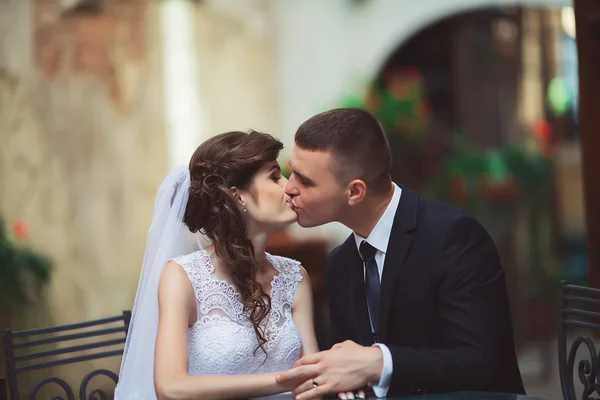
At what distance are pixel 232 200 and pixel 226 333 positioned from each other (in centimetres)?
42

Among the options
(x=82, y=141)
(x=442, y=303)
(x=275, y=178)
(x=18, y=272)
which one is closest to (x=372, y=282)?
(x=442, y=303)

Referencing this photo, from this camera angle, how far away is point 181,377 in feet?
8.84

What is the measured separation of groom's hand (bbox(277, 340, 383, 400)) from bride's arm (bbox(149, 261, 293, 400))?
0.11m

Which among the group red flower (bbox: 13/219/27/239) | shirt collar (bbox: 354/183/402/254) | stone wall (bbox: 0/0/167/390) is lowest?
shirt collar (bbox: 354/183/402/254)

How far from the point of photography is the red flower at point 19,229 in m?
6.61

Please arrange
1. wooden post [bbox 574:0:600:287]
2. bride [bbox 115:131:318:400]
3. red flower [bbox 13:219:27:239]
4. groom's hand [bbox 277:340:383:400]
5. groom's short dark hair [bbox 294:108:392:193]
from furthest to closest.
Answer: red flower [bbox 13:219:27:239] → wooden post [bbox 574:0:600:287] → bride [bbox 115:131:318:400] → groom's short dark hair [bbox 294:108:392:193] → groom's hand [bbox 277:340:383:400]

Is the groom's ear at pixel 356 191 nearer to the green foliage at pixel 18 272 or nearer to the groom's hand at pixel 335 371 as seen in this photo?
the groom's hand at pixel 335 371

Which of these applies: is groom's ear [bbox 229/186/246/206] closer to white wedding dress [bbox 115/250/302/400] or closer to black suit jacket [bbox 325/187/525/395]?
white wedding dress [bbox 115/250/302/400]

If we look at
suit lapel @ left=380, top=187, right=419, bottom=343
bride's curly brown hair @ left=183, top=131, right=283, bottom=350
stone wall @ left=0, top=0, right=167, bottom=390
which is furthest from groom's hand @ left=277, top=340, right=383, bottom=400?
→ stone wall @ left=0, top=0, right=167, bottom=390

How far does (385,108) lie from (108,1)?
2.27 m

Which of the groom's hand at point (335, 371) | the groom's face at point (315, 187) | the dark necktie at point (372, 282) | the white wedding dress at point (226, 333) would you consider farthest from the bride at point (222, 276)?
the groom's hand at point (335, 371)

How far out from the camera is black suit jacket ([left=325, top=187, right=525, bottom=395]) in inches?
105

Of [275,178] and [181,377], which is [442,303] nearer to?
[275,178]

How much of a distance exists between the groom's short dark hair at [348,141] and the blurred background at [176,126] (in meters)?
3.78
